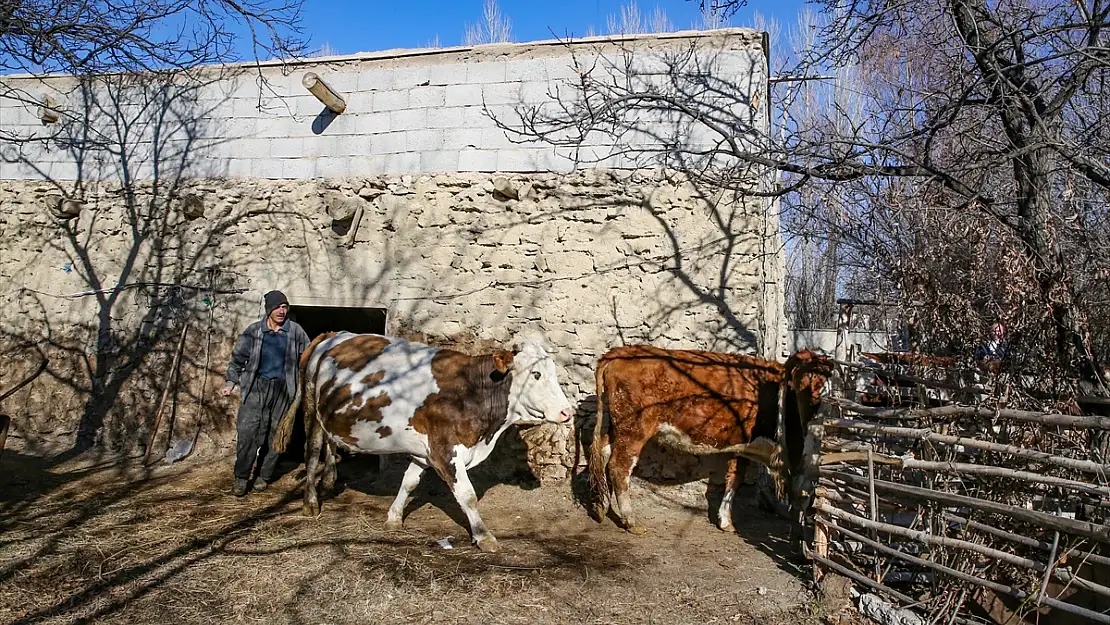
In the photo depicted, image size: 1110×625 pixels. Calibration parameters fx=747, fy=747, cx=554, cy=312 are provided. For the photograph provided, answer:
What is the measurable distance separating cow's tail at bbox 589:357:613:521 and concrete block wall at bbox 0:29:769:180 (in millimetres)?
2038

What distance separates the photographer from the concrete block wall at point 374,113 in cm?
662

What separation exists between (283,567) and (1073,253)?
493 centimetres

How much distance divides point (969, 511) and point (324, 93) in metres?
6.16

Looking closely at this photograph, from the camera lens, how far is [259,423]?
20.2 feet

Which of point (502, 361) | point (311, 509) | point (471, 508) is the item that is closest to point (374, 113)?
point (502, 361)

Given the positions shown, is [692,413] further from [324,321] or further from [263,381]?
[324,321]

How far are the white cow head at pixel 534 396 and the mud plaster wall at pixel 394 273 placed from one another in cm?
114

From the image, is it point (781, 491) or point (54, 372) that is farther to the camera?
point (54, 372)

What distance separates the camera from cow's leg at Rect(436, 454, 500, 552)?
490 centimetres

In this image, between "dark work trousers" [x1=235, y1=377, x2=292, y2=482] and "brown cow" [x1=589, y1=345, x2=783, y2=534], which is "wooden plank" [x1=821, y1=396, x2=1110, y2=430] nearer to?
"brown cow" [x1=589, y1=345, x2=783, y2=534]

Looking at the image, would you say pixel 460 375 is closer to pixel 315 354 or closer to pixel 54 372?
pixel 315 354

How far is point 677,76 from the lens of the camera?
6.55 metres

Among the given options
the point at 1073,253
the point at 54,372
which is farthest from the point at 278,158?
the point at 1073,253

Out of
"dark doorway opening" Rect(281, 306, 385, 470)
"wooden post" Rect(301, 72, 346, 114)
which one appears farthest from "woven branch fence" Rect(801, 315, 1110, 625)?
"wooden post" Rect(301, 72, 346, 114)
